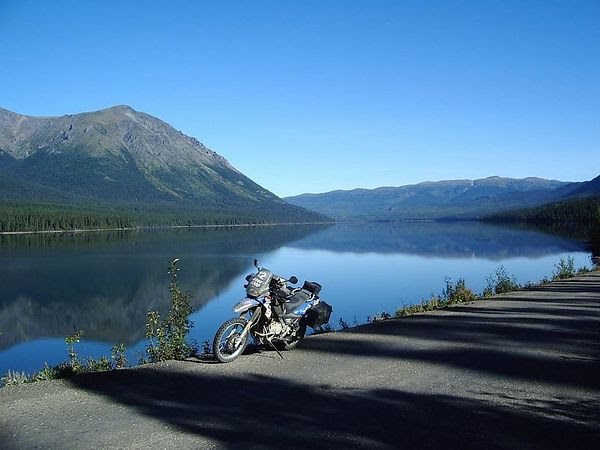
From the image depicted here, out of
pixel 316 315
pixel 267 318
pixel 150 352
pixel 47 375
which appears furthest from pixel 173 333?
pixel 316 315

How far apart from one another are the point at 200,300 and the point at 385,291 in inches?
442

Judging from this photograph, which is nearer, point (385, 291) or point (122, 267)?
point (385, 291)

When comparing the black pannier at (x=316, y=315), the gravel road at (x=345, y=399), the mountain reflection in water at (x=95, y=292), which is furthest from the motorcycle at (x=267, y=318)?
the mountain reflection in water at (x=95, y=292)

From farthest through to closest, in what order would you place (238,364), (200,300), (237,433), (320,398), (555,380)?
(200,300) → (238,364) → (555,380) → (320,398) → (237,433)

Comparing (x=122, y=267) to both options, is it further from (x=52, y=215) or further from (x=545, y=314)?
(x=52, y=215)

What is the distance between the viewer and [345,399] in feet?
23.6

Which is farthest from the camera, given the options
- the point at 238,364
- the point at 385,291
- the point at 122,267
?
the point at 122,267

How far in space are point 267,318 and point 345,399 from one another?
315cm

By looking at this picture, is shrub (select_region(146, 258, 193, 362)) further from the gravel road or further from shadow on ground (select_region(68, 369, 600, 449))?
shadow on ground (select_region(68, 369, 600, 449))

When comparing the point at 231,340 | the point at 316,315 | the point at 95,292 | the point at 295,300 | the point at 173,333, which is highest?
the point at 295,300

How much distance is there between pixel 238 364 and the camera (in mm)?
9266

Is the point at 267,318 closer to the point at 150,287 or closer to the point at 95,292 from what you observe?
the point at 95,292

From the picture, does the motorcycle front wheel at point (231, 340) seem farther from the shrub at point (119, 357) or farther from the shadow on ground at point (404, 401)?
the shrub at point (119, 357)

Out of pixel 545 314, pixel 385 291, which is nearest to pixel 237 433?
pixel 545 314
